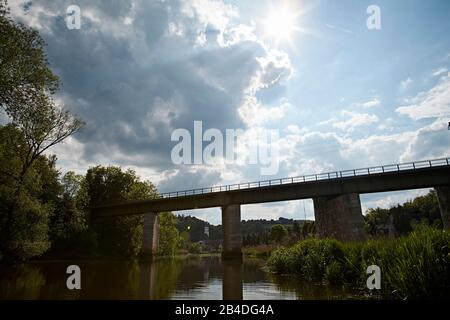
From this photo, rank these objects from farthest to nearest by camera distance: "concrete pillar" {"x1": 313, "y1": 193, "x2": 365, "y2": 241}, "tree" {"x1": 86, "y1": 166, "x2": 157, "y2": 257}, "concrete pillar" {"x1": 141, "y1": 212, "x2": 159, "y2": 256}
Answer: "tree" {"x1": 86, "y1": 166, "x2": 157, "y2": 257} → "concrete pillar" {"x1": 141, "y1": 212, "x2": 159, "y2": 256} → "concrete pillar" {"x1": 313, "y1": 193, "x2": 365, "y2": 241}

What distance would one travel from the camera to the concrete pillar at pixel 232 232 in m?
37.6

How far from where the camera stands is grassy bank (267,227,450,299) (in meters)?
6.75

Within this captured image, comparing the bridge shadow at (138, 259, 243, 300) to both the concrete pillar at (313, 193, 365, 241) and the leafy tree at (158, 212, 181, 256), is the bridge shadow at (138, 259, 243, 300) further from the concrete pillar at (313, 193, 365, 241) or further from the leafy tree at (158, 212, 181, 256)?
the leafy tree at (158, 212, 181, 256)

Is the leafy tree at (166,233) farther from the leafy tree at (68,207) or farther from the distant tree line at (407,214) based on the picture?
the distant tree line at (407,214)

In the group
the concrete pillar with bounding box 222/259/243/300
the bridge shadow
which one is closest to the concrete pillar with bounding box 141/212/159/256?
the bridge shadow

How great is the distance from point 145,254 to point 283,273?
30925 millimetres

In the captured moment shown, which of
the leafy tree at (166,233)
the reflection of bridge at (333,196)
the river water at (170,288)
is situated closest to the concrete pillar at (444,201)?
the reflection of bridge at (333,196)

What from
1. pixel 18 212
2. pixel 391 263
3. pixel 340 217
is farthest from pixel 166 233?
pixel 391 263

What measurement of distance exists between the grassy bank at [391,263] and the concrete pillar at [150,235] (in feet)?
105

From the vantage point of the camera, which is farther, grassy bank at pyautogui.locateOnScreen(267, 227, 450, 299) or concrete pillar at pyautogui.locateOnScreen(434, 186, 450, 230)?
concrete pillar at pyautogui.locateOnScreen(434, 186, 450, 230)

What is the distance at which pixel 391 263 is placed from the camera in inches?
370

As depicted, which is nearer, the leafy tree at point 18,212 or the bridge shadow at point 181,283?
the bridge shadow at point 181,283

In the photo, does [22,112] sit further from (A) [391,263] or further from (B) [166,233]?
(B) [166,233]

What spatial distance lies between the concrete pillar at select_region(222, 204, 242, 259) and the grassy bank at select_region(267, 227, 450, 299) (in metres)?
19.5
